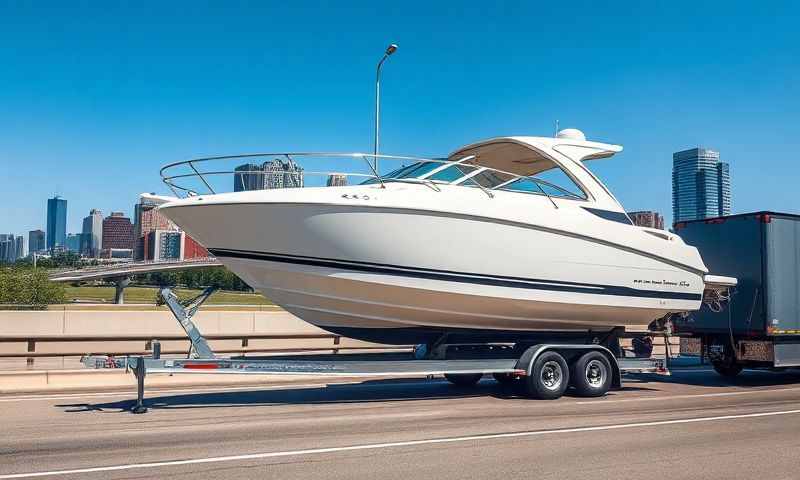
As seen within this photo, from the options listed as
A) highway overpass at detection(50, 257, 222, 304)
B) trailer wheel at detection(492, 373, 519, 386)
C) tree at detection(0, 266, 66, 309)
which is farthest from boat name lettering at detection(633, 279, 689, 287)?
tree at detection(0, 266, 66, 309)

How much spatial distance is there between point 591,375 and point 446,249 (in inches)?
140

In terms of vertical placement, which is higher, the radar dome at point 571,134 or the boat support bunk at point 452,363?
the radar dome at point 571,134

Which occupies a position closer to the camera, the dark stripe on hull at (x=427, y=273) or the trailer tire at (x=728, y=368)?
the dark stripe on hull at (x=427, y=273)

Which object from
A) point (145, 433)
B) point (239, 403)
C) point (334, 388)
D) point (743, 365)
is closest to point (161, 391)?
point (239, 403)

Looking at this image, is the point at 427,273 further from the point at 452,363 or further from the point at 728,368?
the point at 728,368

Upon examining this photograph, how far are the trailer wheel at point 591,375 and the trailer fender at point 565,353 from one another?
0.08m

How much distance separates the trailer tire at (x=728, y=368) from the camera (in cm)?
1427

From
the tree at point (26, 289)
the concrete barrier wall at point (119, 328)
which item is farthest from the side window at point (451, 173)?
the tree at point (26, 289)

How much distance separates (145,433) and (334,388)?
489 centimetres

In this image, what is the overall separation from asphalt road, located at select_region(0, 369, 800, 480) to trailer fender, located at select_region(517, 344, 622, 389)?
431mm

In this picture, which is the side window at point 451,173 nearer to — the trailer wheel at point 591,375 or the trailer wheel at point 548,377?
the trailer wheel at point 548,377

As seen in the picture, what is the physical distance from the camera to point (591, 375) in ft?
38.2

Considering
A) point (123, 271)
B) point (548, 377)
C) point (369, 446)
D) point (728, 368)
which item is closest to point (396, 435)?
point (369, 446)

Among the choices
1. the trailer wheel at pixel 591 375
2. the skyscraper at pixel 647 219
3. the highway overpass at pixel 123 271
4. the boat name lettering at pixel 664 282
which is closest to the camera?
the highway overpass at pixel 123 271
